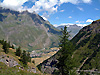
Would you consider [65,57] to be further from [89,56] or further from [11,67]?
[89,56]

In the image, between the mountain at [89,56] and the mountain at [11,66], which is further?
the mountain at [89,56]

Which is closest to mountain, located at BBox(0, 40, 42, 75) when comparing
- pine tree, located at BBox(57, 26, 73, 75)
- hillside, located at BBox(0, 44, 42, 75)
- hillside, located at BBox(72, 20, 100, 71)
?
hillside, located at BBox(0, 44, 42, 75)

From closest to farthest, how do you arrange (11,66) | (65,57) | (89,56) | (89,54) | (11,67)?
(65,57), (11,67), (11,66), (89,56), (89,54)

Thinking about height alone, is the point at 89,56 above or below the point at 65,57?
below

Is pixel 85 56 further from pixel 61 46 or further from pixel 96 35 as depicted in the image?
pixel 61 46

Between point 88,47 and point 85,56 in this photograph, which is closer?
point 85,56

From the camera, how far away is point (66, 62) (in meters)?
27.7

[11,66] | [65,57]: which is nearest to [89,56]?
[65,57]

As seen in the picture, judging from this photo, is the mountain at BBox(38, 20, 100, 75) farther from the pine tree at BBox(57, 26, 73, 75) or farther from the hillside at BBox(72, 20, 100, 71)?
the pine tree at BBox(57, 26, 73, 75)

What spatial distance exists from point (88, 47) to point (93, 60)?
1526 inches

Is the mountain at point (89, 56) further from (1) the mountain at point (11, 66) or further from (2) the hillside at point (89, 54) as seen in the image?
(1) the mountain at point (11, 66)

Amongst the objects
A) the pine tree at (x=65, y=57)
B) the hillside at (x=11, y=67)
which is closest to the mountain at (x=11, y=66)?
the hillside at (x=11, y=67)

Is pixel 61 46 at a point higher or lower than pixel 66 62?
higher

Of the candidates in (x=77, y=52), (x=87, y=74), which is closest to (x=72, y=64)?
(x=87, y=74)
